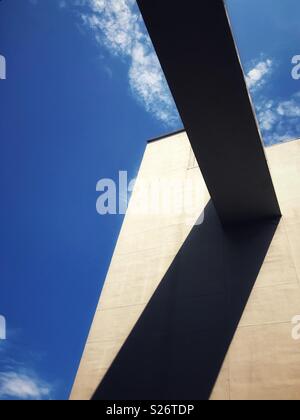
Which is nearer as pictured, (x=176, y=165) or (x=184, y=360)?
(x=184, y=360)

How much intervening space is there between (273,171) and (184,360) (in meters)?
6.60

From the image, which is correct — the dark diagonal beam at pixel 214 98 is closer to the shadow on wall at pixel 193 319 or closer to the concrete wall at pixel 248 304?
the shadow on wall at pixel 193 319

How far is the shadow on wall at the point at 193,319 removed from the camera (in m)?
6.66

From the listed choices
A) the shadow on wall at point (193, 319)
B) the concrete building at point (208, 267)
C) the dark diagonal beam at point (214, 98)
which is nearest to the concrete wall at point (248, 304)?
the concrete building at point (208, 267)

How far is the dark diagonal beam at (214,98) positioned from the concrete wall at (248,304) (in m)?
1.53

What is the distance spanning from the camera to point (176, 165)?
1179cm

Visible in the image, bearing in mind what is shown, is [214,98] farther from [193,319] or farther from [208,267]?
[193,319]

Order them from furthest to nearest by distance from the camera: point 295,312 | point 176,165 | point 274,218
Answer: point 176,165 < point 274,218 < point 295,312

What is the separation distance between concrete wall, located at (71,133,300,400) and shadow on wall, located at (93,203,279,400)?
0.79 ft

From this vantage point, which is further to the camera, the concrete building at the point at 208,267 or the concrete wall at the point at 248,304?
the concrete wall at the point at 248,304
